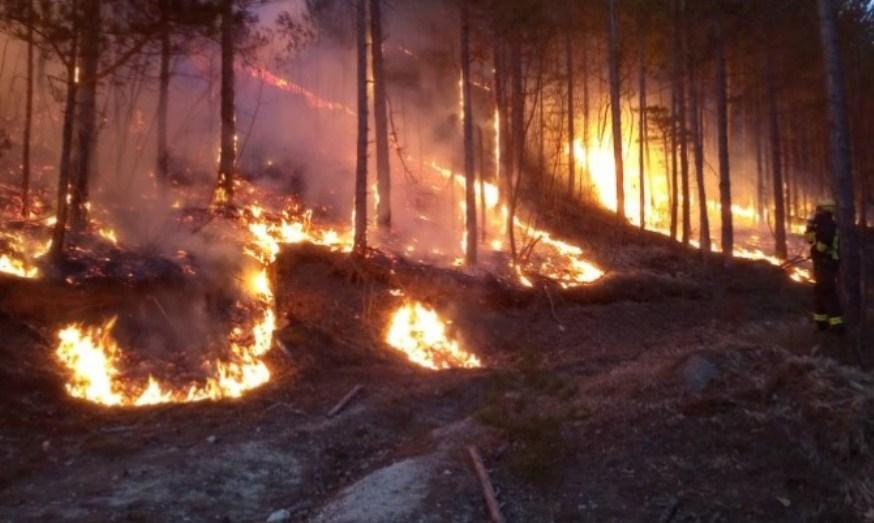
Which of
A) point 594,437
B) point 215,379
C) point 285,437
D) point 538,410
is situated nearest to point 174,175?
point 215,379

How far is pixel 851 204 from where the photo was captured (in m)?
11.4

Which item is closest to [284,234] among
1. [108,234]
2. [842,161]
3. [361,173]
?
[361,173]

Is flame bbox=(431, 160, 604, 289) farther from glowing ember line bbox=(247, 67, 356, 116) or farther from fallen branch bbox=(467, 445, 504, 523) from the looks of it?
fallen branch bbox=(467, 445, 504, 523)

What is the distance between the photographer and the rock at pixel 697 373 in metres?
8.11

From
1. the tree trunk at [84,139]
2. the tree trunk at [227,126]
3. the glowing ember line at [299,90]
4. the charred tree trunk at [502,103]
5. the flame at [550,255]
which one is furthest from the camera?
the glowing ember line at [299,90]

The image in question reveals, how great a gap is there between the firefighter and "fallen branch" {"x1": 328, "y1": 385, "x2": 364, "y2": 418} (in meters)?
6.88

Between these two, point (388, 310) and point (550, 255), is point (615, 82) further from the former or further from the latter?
point (388, 310)

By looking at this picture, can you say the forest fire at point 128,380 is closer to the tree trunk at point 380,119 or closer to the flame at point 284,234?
the flame at point 284,234

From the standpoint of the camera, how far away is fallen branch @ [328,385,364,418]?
10586mm

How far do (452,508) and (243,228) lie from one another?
12278mm

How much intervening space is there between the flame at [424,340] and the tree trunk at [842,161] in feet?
20.7

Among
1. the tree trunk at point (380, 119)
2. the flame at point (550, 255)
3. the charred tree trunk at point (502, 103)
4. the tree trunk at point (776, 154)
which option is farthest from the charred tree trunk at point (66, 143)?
the tree trunk at point (776, 154)

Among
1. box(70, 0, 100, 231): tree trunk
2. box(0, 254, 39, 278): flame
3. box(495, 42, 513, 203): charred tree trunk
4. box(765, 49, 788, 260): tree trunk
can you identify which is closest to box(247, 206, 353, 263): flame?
box(70, 0, 100, 231): tree trunk

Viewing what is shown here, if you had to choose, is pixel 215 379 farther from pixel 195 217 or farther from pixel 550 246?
pixel 550 246
